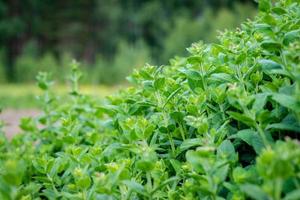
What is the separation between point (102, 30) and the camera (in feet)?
87.8

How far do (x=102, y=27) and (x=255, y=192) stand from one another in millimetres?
26864

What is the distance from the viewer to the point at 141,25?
25.3m

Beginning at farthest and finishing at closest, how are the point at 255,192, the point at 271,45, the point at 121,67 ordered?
the point at 121,67 → the point at 271,45 → the point at 255,192

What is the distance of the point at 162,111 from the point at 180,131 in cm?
8

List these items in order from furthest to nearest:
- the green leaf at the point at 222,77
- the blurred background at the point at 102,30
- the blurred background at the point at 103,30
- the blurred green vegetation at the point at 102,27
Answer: the blurred green vegetation at the point at 102,27 → the blurred background at the point at 102,30 → the blurred background at the point at 103,30 → the green leaf at the point at 222,77

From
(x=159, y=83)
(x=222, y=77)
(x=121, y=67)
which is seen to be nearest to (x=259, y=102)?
(x=222, y=77)


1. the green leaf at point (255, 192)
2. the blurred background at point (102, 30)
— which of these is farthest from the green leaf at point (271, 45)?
the blurred background at point (102, 30)

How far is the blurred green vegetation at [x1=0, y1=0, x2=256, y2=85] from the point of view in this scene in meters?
21.7

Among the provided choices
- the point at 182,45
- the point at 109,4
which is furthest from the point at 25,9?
the point at 182,45

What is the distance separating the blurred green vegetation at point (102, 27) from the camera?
71.1 ft

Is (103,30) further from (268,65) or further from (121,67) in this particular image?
(268,65)

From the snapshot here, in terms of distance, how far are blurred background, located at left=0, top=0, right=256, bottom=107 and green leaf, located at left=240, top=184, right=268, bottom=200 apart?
772 inches

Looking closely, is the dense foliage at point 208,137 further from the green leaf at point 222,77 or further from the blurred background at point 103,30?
the blurred background at point 103,30

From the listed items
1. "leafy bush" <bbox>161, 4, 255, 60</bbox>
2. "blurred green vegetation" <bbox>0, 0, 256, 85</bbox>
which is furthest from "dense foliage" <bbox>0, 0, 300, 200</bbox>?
"blurred green vegetation" <bbox>0, 0, 256, 85</bbox>
